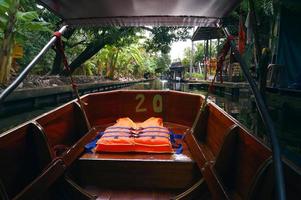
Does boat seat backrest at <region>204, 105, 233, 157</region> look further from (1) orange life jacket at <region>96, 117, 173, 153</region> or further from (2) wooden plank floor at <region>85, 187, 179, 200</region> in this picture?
(2) wooden plank floor at <region>85, 187, 179, 200</region>

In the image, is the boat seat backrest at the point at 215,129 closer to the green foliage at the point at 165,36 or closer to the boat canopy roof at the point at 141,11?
the boat canopy roof at the point at 141,11

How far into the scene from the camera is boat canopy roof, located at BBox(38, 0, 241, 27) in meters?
2.66

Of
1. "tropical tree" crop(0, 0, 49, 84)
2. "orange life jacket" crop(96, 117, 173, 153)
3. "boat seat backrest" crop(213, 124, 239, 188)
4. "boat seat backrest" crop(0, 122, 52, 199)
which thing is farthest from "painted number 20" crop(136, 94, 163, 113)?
"tropical tree" crop(0, 0, 49, 84)

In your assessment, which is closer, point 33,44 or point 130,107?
point 130,107

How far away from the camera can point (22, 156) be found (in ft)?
6.55

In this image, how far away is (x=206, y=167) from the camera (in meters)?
2.17

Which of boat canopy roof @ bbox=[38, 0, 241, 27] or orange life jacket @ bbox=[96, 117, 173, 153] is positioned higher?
boat canopy roof @ bbox=[38, 0, 241, 27]

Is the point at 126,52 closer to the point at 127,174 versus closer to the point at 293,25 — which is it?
the point at 293,25

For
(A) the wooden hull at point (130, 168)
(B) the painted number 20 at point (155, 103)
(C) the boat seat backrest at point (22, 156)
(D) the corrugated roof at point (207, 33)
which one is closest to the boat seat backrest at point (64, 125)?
(A) the wooden hull at point (130, 168)

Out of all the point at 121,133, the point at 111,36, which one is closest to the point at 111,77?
the point at 111,36

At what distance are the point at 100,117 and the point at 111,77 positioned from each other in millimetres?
19745

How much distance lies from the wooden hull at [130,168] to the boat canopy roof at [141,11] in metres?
0.95

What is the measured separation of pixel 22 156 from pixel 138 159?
35.0 inches

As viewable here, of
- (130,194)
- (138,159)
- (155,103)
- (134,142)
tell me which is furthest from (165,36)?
(130,194)
